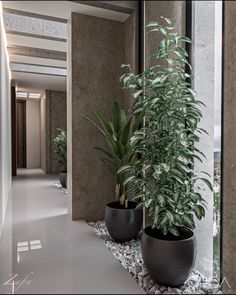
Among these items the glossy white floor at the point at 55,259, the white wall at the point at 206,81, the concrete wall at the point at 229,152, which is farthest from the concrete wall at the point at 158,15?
the glossy white floor at the point at 55,259

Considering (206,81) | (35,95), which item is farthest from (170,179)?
(35,95)

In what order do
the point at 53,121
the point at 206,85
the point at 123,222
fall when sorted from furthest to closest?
the point at 53,121, the point at 123,222, the point at 206,85

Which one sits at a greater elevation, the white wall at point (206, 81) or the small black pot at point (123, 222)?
the white wall at point (206, 81)

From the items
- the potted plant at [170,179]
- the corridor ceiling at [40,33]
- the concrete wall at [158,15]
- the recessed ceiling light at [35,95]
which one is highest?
the corridor ceiling at [40,33]

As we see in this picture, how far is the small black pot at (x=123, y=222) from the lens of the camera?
264cm

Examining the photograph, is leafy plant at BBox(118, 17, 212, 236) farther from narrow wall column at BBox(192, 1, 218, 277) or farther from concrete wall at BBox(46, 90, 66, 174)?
concrete wall at BBox(46, 90, 66, 174)

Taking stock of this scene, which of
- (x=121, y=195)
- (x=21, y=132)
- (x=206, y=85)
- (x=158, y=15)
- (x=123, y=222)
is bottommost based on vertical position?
(x=123, y=222)

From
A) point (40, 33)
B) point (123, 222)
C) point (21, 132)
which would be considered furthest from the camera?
point (21, 132)

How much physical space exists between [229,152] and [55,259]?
1.83 meters

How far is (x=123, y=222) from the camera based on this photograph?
2637 mm

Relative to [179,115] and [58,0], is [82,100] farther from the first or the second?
[179,115]

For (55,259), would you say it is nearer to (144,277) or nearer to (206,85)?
(144,277)

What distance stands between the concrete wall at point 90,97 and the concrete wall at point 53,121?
4855mm

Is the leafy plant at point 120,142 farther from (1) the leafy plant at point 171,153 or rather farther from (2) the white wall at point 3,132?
(2) the white wall at point 3,132
